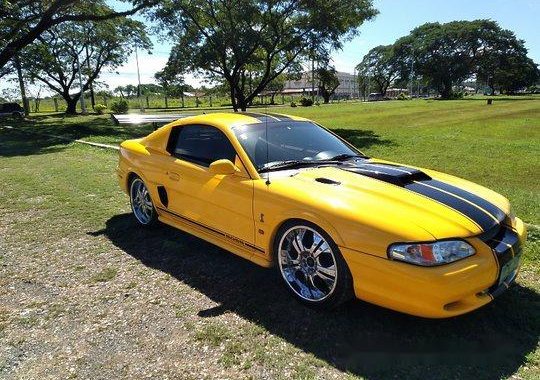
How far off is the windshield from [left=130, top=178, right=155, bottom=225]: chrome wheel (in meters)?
1.72

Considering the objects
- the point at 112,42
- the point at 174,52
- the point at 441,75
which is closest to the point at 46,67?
the point at 112,42

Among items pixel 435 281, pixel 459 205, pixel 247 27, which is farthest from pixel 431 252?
pixel 247 27

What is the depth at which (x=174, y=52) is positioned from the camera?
848 inches

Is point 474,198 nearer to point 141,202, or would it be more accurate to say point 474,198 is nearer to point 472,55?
point 141,202

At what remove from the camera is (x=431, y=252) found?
9.73 ft

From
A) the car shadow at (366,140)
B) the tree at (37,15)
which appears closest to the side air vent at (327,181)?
the car shadow at (366,140)

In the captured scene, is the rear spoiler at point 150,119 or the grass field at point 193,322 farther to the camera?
the rear spoiler at point 150,119

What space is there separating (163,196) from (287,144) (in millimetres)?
1594

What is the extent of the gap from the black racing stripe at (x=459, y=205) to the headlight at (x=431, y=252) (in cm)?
31

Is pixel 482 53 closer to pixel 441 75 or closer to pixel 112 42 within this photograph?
pixel 441 75

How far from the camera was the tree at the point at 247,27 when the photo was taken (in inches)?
755

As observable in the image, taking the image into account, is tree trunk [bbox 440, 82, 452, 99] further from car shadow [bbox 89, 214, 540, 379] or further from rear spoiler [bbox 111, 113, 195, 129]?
car shadow [bbox 89, 214, 540, 379]

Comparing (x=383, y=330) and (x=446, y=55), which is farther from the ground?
(x=446, y=55)

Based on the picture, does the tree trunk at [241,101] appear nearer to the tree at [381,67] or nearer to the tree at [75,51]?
the tree at [75,51]
